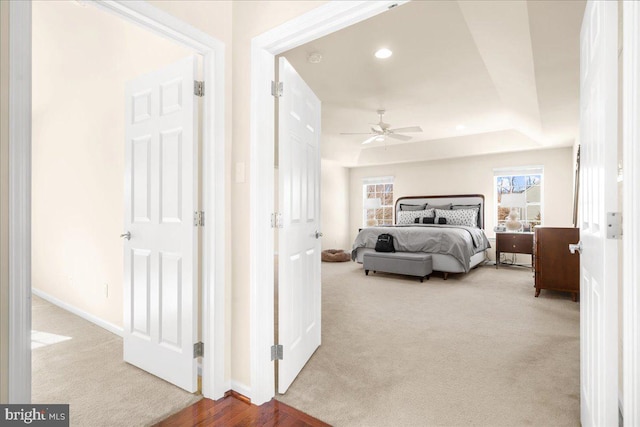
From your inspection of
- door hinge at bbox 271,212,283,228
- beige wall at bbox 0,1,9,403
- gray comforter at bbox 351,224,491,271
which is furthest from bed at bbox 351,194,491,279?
beige wall at bbox 0,1,9,403

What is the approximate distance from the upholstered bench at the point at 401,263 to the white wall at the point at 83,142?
12.1ft

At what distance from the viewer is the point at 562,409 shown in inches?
69.3

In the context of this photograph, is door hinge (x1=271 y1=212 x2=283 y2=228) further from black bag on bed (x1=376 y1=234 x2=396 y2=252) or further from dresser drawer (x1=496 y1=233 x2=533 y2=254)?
dresser drawer (x1=496 y1=233 x2=533 y2=254)

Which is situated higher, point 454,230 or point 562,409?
point 454,230

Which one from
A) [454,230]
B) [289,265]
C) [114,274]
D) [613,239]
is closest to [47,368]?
[114,274]

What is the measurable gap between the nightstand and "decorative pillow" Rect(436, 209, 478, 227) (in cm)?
67

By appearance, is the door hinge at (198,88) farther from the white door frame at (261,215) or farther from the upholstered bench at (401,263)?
the upholstered bench at (401,263)

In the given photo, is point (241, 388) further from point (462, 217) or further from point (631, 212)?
point (462, 217)

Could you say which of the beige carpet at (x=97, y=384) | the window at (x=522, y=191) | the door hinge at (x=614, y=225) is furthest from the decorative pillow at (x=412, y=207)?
the door hinge at (x=614, y=225)

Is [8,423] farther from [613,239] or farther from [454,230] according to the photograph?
[454,230]

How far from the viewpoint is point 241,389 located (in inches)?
76.2

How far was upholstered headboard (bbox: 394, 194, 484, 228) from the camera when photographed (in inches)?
277

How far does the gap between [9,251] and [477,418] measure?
87.1 inches

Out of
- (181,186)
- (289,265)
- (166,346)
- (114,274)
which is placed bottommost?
(166,346)
